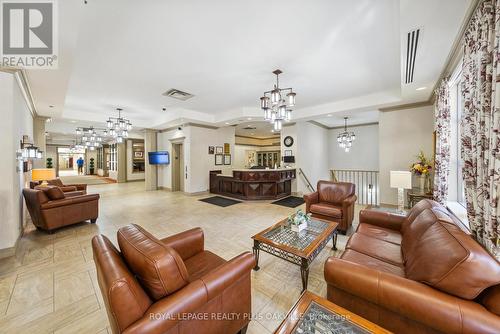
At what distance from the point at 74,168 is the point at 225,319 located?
2726 cm

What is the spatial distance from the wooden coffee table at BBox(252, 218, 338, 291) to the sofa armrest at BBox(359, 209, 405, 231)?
51 cm

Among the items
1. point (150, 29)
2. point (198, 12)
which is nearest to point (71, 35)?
point (150, 29)

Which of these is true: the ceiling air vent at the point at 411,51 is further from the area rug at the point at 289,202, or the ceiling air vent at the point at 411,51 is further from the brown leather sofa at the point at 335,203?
the area rug at the point at 289,202

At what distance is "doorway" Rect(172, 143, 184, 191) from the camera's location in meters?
8.38

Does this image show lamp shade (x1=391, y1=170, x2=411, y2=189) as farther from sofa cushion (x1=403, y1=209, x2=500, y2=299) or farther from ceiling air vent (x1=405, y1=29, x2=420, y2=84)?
sofa cushion (x1=403, y1=209, x2=500, y2=299)

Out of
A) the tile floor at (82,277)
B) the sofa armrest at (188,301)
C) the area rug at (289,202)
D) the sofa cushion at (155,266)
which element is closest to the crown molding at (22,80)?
the tile floor at (82,277)

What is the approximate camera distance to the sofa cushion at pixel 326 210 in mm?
3479

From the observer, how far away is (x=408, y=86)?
3.82 meters

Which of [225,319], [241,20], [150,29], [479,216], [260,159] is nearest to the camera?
[225,319]

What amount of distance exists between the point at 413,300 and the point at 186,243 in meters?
1.77

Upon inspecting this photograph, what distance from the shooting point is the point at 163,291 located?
1103mm

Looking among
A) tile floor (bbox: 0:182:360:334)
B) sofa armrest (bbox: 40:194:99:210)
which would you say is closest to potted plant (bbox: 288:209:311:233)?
tile floor (bbox: 0:182:360:334)

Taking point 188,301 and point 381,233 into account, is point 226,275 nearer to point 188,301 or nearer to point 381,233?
point 188,301

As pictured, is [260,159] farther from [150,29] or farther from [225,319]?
[225,319]
